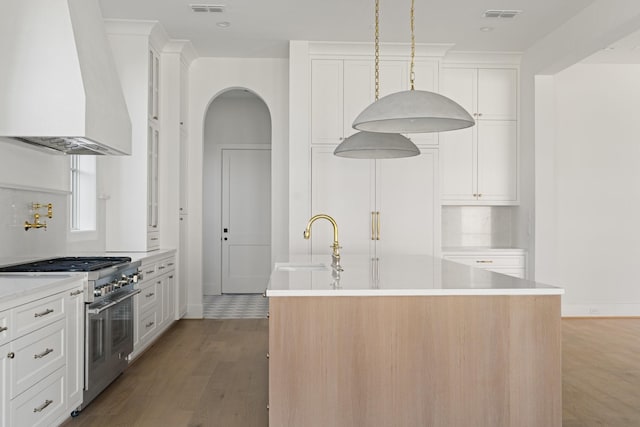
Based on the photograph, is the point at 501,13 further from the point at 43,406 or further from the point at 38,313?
the point at 43,406

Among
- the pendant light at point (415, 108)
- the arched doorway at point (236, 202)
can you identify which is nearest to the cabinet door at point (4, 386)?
the pendant light at point (415, 108)

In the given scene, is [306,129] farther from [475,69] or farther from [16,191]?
[16,191]

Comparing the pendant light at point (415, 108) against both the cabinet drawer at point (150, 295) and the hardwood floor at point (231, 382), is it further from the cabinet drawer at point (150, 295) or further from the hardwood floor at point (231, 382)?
the cabinet drawer at point (150, 295)

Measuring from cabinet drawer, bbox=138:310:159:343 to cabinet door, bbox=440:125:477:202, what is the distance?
339 centimetres

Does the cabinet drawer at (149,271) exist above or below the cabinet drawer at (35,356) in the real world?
above

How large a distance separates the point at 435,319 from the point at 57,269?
2187mm

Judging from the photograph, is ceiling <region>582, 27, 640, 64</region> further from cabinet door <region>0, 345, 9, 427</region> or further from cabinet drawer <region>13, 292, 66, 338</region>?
cabinet door <region>0, 345, 9, 427</region>

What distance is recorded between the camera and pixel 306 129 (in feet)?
19.8

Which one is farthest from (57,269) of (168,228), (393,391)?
(168,228)

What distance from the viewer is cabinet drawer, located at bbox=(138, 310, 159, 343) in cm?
472

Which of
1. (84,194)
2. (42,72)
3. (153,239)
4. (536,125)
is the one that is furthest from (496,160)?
(42,72)

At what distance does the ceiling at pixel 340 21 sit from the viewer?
4.94 meters

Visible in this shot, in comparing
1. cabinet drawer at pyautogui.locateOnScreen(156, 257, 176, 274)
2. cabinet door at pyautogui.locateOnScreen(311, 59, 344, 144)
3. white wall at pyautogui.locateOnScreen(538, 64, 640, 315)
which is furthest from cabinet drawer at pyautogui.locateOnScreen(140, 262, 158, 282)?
white wall at pyautogui.locateOnScreen(538, 64, 640, 315)

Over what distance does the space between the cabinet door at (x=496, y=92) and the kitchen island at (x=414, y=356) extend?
4498 mm
